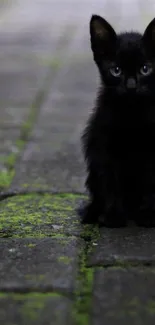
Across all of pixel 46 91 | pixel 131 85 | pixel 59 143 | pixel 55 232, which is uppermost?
pixel 46 91

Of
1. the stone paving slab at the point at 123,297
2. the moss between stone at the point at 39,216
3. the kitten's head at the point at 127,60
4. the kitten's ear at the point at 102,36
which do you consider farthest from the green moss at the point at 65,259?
the kitten's ear at the point at 102,36

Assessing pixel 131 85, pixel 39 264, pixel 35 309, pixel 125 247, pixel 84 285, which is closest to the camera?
pixel 35 309

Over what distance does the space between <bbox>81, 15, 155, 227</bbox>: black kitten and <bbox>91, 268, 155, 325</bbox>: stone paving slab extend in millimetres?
498

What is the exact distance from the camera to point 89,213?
2549 millimetres

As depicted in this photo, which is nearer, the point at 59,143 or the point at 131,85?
the point at 131,85

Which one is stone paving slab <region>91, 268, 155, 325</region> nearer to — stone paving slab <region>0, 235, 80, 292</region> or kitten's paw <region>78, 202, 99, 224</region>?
stone paving slab <region>0, 235, 80, 292</region>

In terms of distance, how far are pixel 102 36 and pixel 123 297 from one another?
1.16 meters

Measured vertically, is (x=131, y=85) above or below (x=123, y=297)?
above

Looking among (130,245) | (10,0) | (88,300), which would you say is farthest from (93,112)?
(10,0)

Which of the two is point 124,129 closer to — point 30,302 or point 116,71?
point 116,71

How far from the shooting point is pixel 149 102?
94.3 inches

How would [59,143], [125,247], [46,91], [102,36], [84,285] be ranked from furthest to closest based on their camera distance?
[46,91]
[59,143]
[102,36]
[125,247]
[84,285]

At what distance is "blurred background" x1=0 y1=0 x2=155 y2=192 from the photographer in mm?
3418

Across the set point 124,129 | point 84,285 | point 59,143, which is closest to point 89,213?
point 124,129
